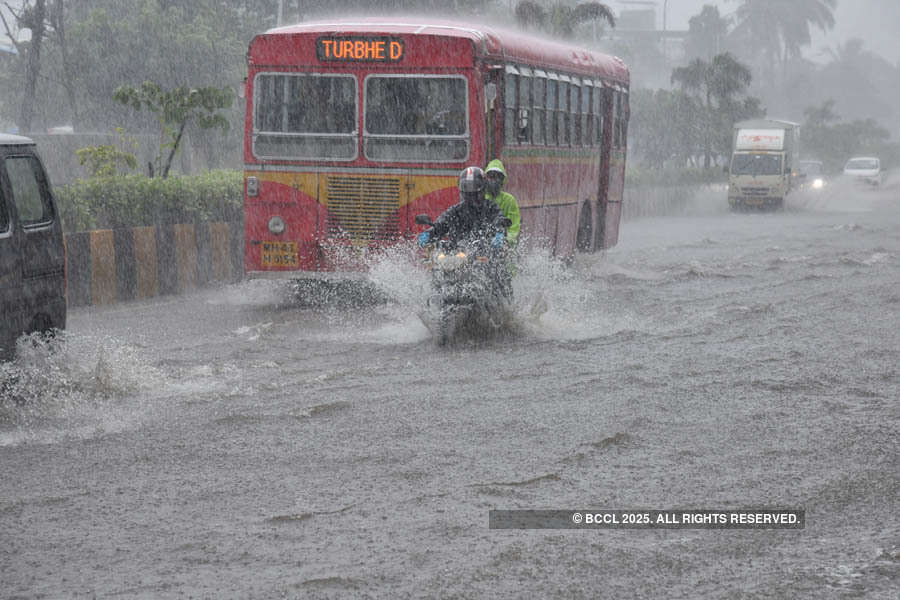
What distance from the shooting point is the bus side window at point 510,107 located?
15.4 meters

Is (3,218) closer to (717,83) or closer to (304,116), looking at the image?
(304,116)

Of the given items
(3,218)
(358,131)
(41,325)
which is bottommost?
(41,325)

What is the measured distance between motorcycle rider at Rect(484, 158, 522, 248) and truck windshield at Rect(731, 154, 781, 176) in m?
34.2

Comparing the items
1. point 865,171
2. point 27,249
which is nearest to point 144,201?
point 27,249

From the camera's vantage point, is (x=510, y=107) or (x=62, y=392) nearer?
(x=62, y=392)

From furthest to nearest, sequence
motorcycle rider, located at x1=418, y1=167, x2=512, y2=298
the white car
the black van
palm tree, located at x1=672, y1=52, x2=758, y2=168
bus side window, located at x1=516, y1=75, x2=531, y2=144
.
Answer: the white car → palm tree, located at x1=672, y1=52, x2=758, y2=168 → bus side window, located at x1=516, y1=75, x2=531, y2=144 → motorcycle rider, located at x1=418, y1=167, x2=512, y2=298 → the black van

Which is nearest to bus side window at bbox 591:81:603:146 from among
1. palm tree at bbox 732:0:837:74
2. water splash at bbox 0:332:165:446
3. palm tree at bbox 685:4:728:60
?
water splash at bbox 0:332:165:446

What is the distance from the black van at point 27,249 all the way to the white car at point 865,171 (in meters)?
54.7

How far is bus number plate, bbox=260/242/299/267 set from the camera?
14938mm

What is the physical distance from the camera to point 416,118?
14625 millimetres

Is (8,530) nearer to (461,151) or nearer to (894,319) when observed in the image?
(461,151)

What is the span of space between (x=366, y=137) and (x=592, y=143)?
680cm

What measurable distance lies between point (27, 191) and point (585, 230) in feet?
Result: 43.8

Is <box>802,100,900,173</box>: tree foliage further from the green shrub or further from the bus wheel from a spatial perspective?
the bus wheel
